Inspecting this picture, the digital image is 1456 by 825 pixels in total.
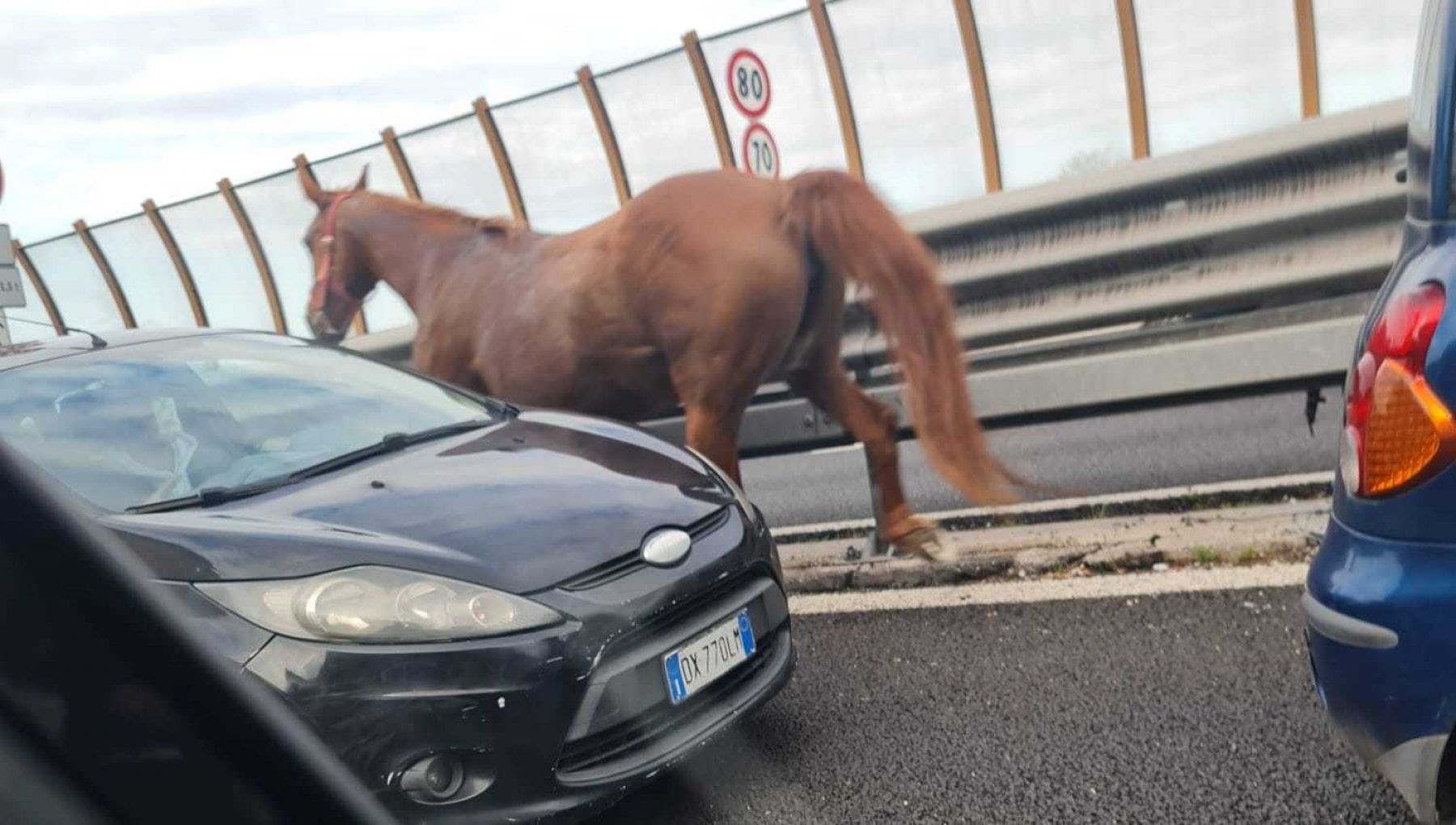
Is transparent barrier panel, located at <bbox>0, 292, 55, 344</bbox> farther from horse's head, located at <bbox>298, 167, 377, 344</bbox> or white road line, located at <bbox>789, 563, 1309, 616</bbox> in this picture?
horse's head, located at <bbox>298, 167, 377, 344</bbox>

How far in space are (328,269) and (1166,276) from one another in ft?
13.9

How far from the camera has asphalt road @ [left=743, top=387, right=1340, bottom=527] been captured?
236 inches

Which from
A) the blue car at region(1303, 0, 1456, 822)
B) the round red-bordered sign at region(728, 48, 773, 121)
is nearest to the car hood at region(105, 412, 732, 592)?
the blue car at region(1303, 0, 1456, 822)

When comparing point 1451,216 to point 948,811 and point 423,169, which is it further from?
point 423,169

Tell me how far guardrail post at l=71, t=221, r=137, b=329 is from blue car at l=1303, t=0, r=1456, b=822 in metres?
12.2

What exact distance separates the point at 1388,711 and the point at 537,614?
158 centimetres

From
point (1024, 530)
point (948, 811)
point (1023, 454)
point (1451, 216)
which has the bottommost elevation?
point (1023, 454)

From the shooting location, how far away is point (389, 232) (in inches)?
258

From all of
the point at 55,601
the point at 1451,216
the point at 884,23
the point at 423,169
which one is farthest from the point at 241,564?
the point at 423,169

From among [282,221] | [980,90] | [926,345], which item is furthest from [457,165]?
[926,345]

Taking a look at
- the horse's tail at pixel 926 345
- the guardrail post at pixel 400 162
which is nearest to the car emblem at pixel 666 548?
the horse's tail at pixel 926 345

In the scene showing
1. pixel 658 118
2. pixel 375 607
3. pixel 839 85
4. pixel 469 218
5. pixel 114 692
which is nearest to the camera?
pixel 114 692

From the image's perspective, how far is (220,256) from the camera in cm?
1280

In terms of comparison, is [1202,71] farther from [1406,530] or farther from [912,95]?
[1406,530]
